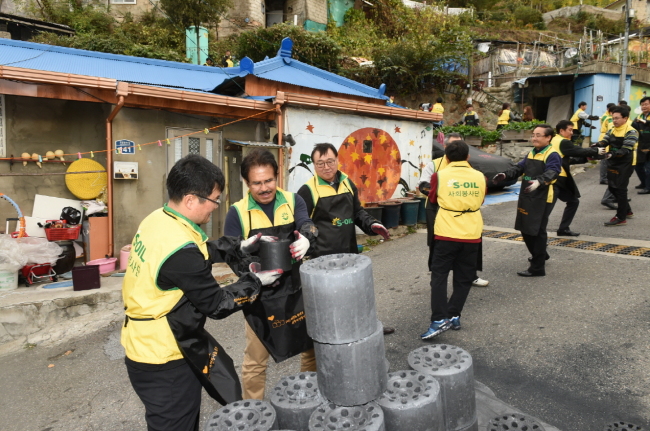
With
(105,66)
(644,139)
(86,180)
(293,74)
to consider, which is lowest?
(86,180)

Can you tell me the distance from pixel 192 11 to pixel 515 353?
1849cm

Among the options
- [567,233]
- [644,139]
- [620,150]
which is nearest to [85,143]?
[567,233]

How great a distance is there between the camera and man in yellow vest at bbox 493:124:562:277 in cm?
537

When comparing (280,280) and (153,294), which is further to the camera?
(280,280)

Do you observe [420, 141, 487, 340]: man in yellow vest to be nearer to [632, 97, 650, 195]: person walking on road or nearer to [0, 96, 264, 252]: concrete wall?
[0, 96, 264, 252]: concrete wall

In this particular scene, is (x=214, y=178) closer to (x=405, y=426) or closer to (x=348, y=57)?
(x=405, y=426)

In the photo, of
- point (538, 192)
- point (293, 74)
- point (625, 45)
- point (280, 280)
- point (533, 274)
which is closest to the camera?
point (280, 280)

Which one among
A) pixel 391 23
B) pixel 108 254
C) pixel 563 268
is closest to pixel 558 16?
pixel 391 23

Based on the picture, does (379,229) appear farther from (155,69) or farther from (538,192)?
(155,69)

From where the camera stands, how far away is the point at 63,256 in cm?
664

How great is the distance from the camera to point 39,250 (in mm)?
6227

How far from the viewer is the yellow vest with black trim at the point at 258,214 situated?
111 inches

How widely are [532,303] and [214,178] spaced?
4.26 m

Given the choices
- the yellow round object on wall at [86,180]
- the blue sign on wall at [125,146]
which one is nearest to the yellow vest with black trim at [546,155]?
the blue sign on wall at [125,146]
